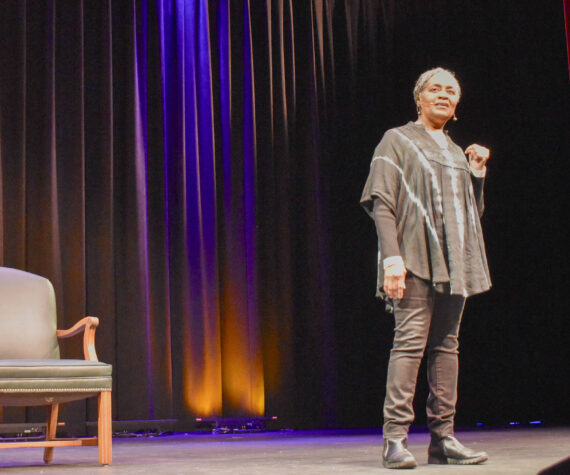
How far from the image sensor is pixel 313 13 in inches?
198

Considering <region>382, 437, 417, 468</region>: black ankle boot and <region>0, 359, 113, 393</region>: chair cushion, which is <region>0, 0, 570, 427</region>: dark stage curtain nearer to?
<region>0, 359, 113, 393</region>: chair cushion

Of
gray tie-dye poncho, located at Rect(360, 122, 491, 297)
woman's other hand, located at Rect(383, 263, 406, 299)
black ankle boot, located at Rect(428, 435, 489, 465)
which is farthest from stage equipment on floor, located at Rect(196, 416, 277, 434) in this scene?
woman's other hand, located at Rect(383, 263, 406, 299)

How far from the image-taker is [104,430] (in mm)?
2637

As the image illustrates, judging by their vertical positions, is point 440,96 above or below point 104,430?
above

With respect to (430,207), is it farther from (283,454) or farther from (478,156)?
(283,454)

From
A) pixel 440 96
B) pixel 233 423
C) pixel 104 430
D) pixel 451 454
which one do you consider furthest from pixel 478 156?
pixel 233 423

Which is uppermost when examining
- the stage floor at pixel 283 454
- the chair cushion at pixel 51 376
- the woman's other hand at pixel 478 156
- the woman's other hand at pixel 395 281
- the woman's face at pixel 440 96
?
the woman's face at pixel 440 96

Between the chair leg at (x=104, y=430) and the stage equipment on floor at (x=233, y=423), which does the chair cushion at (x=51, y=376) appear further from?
the stage equipment on floor at (x=233, y=423)

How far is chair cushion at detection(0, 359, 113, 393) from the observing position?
8.36ft

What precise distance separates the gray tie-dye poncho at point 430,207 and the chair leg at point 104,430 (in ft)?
3.43

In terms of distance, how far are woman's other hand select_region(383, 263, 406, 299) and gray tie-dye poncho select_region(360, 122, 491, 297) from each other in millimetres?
65

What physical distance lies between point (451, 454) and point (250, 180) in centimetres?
270

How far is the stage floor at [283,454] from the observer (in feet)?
7.77

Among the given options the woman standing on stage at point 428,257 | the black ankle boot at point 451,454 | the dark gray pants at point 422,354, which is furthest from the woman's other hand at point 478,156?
the black ankle boot at point 451,454
